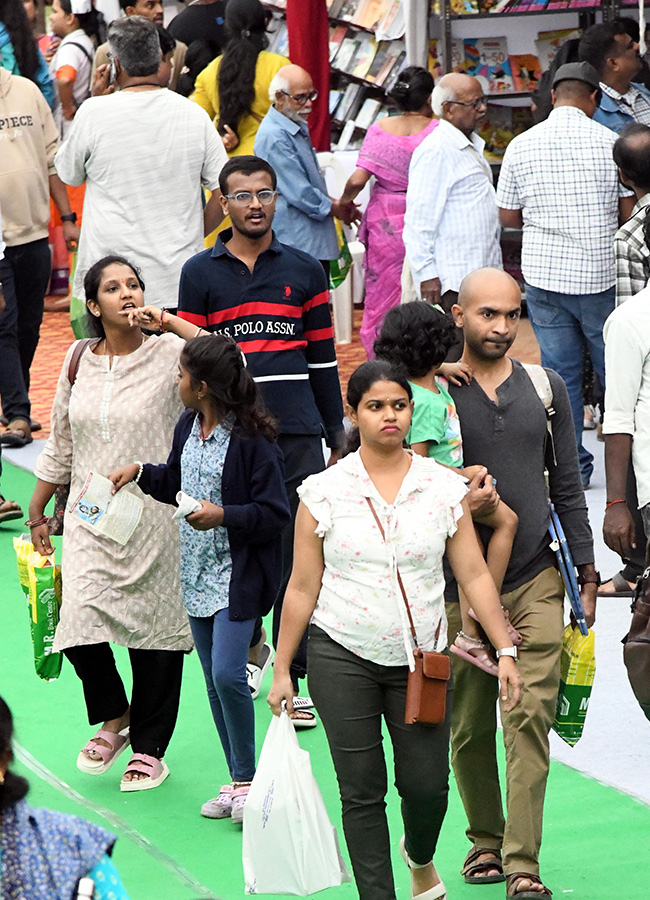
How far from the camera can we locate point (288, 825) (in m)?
3.69

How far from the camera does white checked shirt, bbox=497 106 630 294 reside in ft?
23.6

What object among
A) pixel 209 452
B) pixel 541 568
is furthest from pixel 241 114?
pixel 541 568

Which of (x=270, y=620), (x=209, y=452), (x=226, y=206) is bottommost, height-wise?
(x=270, y=620)

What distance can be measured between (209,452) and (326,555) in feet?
3.06

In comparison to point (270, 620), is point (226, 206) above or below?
above

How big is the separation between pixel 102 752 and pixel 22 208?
4274 mm

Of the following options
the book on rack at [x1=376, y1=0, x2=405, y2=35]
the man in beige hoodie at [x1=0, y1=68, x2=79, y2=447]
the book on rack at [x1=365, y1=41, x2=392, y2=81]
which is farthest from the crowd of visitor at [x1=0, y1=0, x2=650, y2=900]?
the book on rack at [x1=365, y1=41, x2=392, y2=81]

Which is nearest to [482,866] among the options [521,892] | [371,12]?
[521,892]

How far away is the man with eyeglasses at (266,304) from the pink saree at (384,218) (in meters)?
3.14

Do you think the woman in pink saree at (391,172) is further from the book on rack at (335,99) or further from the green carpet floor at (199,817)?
the book on rack at (335,99)

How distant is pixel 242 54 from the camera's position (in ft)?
27.8

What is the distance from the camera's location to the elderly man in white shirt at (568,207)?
7195mm

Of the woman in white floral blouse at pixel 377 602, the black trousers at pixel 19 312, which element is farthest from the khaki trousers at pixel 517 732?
the black trousers at pixel 19 312

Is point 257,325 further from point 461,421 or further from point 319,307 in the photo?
point 461,421
